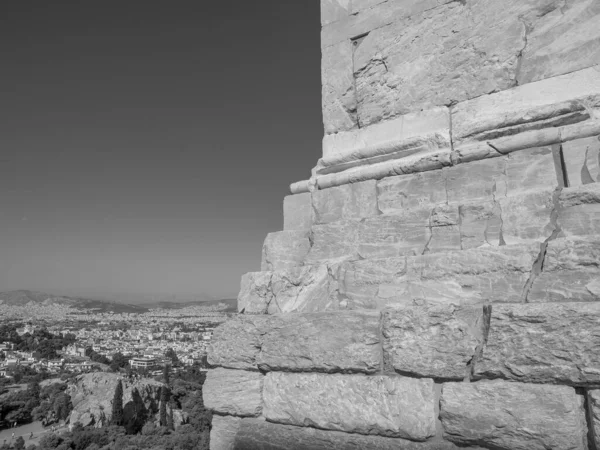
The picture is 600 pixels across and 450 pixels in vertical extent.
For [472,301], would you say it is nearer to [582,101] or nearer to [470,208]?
[470,208]

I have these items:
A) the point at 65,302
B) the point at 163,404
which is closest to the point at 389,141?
the point at 163,404

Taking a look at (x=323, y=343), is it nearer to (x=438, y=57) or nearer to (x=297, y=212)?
(x=297, y=212)

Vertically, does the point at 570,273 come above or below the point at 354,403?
above

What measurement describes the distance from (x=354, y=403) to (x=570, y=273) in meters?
1.08

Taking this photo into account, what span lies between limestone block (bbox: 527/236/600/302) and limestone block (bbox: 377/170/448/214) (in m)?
0.63

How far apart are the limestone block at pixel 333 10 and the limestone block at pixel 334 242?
4.88 feet

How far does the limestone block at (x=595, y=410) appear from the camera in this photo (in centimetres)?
163

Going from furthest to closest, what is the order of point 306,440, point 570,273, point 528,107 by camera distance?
point 528,107 → point 306,440 → point 570,273

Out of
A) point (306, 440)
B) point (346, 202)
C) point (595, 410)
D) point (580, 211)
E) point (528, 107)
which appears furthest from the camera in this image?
point (346, 202)

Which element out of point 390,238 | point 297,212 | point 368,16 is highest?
point 368,16

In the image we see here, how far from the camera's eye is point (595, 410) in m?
1.63

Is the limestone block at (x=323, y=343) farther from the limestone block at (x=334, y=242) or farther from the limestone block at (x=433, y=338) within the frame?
the limestone block at (x=334, y=242)

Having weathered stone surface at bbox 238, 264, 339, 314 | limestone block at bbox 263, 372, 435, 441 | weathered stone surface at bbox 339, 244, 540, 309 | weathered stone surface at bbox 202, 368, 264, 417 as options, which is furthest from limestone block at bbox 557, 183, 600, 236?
weathered stone surface at bbox 202, 368, 264, 417

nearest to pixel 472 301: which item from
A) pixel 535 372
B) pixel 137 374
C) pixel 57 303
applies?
pixel 535 372
